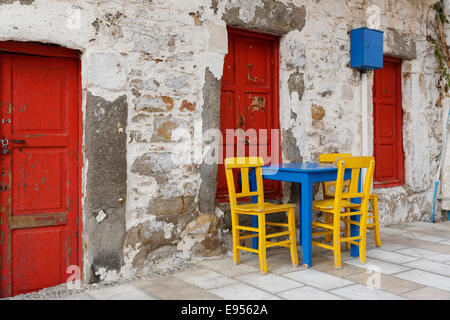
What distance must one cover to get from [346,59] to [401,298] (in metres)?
2.91

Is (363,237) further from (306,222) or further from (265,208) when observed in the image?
(265,208)

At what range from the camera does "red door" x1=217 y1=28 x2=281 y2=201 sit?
407cm

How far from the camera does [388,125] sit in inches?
221

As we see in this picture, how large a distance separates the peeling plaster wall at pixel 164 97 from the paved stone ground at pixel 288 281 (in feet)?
0.79

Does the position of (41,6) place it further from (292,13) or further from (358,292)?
(358,292)

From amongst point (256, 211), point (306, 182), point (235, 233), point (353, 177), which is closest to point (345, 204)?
point (353, 177)

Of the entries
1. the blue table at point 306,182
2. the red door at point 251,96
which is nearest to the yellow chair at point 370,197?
the red door at point 251,96

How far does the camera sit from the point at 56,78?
3230 mm

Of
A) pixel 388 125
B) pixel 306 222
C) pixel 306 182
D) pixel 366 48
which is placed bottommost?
pixel 306 222

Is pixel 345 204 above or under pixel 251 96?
under

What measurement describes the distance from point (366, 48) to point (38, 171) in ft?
11.8

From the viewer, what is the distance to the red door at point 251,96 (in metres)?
4.07
